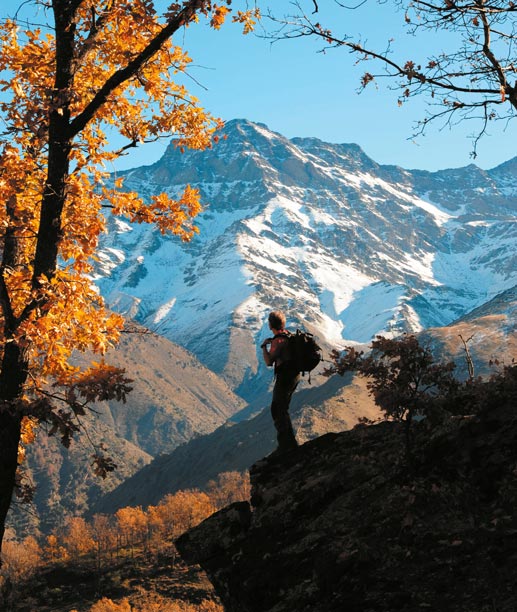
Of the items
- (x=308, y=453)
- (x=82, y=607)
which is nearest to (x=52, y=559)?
(x=82, y=607)

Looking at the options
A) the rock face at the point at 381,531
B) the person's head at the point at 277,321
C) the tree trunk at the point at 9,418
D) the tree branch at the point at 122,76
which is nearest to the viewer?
the rock face at the point at 381,531

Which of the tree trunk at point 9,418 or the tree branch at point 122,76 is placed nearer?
the tree trunk at point 9,418

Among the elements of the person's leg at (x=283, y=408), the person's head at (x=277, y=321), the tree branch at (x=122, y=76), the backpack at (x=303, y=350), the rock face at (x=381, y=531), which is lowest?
the rock face at (x=381, y=531)

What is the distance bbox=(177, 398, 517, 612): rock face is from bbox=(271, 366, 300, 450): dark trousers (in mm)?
1698

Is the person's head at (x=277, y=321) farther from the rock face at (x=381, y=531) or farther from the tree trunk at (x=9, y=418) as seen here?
the tree trunk at (x=9, y=418)

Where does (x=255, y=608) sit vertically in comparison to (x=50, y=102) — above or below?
below

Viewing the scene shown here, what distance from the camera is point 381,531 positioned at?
718 centimetres

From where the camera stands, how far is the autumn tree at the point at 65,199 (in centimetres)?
823

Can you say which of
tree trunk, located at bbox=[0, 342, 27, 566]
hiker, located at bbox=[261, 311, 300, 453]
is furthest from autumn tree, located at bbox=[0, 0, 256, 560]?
hiker, located at bbox=[261, 311, 300, 453]

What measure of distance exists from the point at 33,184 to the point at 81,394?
3178mm

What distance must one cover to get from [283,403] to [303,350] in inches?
47.7

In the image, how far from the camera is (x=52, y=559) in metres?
144

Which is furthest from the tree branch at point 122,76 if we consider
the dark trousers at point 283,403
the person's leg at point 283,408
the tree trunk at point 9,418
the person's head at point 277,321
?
the person's leg at point 283,408

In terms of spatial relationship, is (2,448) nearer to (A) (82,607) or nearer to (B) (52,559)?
(A) (82,607)
